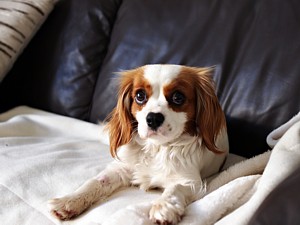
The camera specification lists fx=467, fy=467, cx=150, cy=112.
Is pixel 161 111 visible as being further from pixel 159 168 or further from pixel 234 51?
pixel 234 51

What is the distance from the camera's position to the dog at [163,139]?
1107 mm

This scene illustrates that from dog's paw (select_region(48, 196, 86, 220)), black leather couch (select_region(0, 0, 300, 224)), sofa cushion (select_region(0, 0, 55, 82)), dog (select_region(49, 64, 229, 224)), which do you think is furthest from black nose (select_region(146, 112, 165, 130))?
sofa cushion (select_region(0, 0, 55, 82))

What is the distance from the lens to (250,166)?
117 cm

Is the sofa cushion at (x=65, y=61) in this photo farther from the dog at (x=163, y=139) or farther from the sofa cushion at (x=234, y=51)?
the dog at (x=163, y=139)

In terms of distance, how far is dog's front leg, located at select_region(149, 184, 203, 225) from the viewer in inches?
38.7

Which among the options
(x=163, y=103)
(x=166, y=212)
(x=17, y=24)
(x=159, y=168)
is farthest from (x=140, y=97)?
(x=17, y=24)

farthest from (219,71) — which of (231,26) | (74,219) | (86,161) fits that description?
(74,219)

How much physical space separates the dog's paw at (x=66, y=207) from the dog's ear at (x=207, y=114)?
35 cm

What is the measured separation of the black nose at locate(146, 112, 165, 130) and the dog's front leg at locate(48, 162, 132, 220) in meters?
0.22

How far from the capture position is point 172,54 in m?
1.54

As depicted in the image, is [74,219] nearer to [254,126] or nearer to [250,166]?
[250,166]

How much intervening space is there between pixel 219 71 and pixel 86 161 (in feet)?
1.61

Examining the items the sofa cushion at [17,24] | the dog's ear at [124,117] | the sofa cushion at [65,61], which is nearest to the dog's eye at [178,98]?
the dog's ear at [124,117]

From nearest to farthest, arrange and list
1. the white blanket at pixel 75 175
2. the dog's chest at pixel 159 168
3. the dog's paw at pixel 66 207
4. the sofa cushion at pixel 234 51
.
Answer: the white blanket at pixel 75 175
the dog's paw at pixel 66 207
the dog's chest at pixel 159 168
the sofa cushion at pixel 234 51
